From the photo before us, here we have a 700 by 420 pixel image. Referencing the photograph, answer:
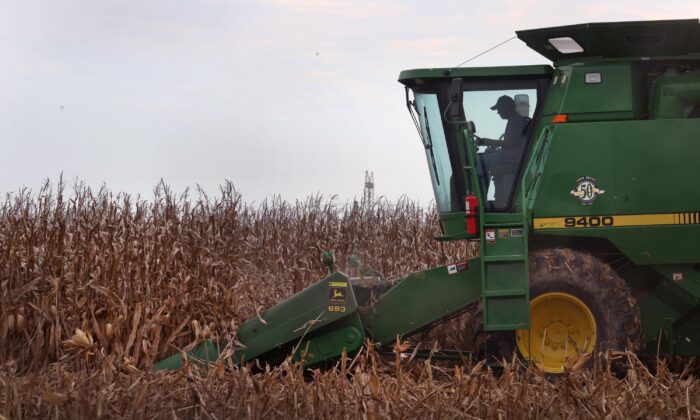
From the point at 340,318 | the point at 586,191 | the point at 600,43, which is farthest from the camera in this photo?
the point at 600,43

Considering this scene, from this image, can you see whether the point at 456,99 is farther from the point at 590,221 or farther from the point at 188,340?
the point at 188,340

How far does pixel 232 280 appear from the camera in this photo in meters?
8.87

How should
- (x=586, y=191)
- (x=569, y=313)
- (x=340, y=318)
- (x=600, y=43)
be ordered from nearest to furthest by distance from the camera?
(x=569, y=313), (x=340, y=318), (x=586, y=191), (x=600, y=43)

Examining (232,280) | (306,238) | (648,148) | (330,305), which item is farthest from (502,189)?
(306,238)

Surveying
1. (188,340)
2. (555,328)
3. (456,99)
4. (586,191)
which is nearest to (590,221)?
(586,191)

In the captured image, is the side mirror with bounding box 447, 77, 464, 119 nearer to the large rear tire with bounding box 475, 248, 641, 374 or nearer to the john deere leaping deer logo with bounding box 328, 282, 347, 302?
the large rear tire with bounding box 475, 248, 641, 374

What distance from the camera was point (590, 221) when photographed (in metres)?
7.78

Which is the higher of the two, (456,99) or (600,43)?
(600,43)

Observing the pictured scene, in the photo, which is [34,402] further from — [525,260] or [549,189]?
[549,189]

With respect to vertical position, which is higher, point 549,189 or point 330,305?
point 549,189

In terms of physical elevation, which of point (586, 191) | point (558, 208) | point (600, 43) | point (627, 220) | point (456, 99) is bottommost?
point (627, 220)

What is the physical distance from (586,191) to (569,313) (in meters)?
0.97

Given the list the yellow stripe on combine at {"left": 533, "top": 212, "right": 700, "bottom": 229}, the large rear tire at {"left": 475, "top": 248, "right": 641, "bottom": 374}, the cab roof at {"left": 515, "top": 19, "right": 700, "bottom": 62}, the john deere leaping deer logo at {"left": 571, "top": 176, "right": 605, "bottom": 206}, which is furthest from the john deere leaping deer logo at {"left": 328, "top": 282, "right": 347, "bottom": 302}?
the cab roof at {"left": 515, "top": 19, "right": 700, "bottom": 62}

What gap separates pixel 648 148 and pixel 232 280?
3.72m
